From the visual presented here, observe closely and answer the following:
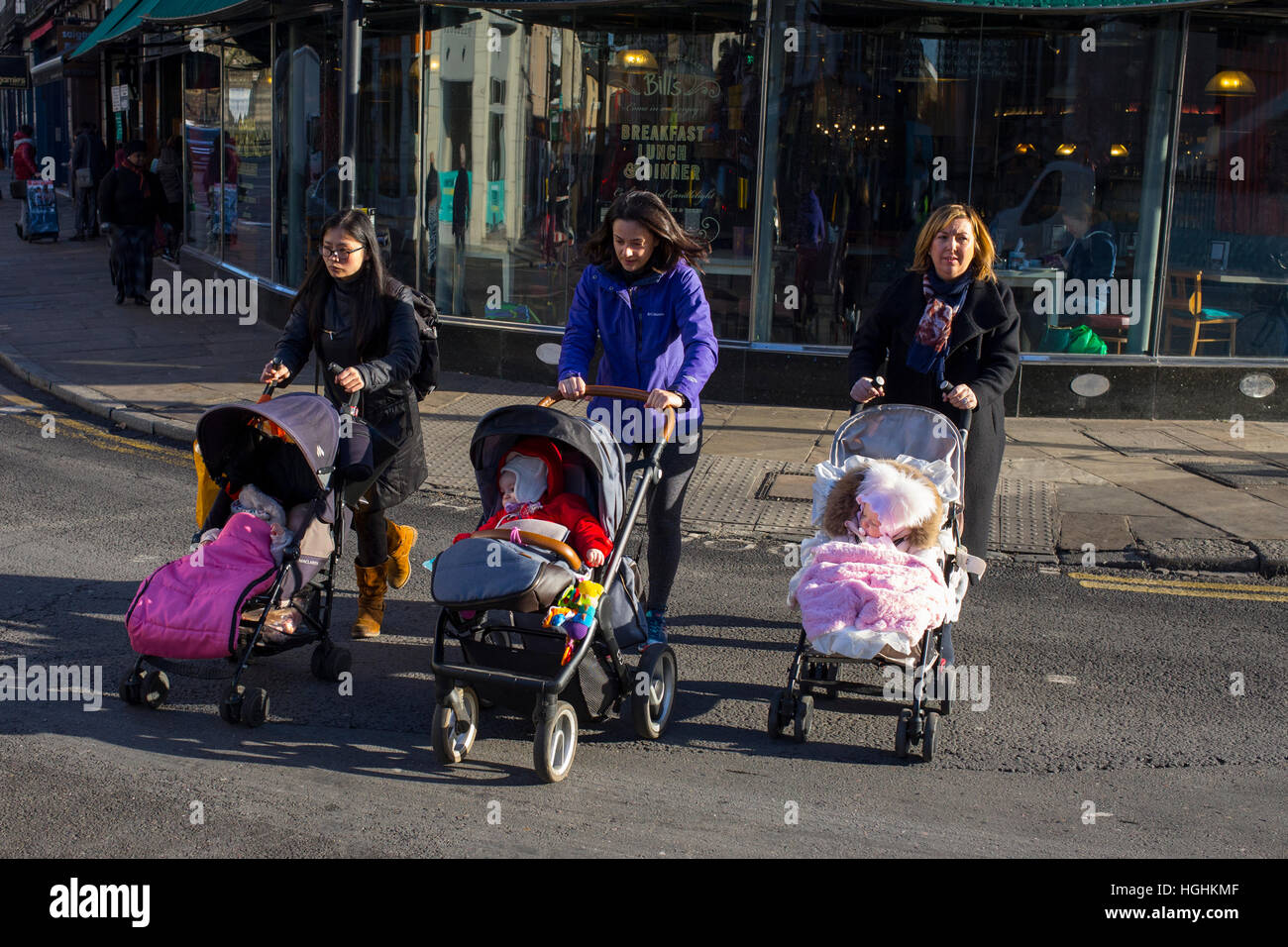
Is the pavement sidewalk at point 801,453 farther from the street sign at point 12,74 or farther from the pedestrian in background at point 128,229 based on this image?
the street sign at point 12,74

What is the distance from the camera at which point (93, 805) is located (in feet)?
14.6

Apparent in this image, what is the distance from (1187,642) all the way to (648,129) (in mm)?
7473

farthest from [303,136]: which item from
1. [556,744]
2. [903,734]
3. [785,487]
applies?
[903,734]

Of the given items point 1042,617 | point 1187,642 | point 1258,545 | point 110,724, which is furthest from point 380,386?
point 1258,545

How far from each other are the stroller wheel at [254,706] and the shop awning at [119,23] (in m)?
15.6

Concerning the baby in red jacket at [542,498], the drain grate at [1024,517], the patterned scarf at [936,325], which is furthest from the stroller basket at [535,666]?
the drain grate at [1024,517]

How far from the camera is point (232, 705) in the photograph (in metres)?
5.15

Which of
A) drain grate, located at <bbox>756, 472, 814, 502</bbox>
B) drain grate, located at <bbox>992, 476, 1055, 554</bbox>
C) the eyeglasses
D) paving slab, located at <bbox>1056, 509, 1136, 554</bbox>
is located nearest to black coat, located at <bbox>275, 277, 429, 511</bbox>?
the eyeglasses

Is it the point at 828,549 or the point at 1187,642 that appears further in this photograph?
the point at 1187,642

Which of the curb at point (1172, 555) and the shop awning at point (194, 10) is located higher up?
the shop awning at point (194, 10)

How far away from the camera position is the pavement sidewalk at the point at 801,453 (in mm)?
8109

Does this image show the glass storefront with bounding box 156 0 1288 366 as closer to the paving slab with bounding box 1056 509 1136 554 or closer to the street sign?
the paving slab with bounding box 1056 509 1136 554

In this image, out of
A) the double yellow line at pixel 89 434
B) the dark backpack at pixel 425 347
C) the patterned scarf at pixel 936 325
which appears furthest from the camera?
the double yellow line at pixel 89 434

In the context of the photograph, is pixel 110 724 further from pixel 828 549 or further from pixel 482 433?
pixel 828 549
